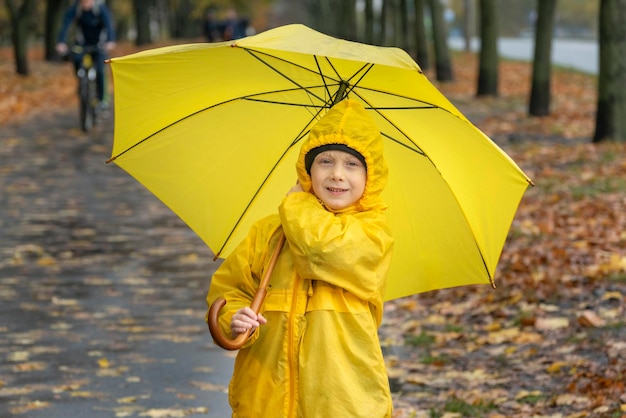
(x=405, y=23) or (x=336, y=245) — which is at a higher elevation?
(x=336, y=245)

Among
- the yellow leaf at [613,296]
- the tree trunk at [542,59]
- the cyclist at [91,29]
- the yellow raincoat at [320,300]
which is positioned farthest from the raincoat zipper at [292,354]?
the tree trunk at [542,59]

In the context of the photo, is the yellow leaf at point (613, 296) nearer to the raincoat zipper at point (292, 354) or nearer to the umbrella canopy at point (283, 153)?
the umbrella canopy at point (283, 153)

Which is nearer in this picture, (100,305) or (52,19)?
(100,305)

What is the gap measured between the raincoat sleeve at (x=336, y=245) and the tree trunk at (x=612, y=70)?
1228 cm

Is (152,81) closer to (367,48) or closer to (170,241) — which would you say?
(367,48)

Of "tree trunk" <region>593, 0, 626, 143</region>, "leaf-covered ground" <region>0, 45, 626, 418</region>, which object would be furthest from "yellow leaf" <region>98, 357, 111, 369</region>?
"tree trunk" <region>593, 0, 626, 143</region>

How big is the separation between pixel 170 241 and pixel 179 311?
109 inches

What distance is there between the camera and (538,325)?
775 cm

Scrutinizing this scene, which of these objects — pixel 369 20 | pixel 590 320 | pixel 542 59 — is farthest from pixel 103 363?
pixel 369 20

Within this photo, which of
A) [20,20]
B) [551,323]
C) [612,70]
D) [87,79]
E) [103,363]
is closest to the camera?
[103,363]

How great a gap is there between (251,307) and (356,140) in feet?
2.06

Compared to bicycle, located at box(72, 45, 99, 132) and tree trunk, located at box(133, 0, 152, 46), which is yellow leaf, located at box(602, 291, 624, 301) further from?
tree trunk, located at box(133, 0, 152, 46)

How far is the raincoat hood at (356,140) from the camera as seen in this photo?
12.8 ft

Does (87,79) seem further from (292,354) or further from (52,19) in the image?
Answer: (52,19)
